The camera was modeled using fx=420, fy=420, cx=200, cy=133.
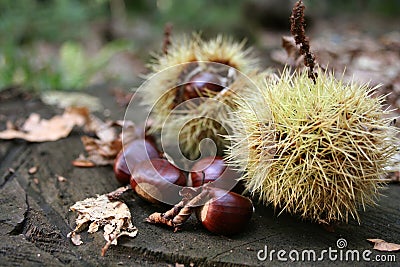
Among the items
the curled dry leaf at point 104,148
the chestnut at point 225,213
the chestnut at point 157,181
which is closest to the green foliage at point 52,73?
the curled dry leaf at point 104,148

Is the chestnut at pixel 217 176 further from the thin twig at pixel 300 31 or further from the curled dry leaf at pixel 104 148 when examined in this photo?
the curled dry leaf at pixel 104 148

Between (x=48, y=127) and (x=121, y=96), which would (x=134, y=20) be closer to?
(x=121, y=96)

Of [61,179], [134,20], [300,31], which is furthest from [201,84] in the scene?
[134,20]

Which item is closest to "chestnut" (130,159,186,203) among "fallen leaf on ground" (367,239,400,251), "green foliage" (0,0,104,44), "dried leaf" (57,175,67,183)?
"dried leaf" (57,175,67,183)

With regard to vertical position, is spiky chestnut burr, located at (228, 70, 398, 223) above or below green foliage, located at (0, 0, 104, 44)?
below

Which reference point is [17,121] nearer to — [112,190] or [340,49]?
[112,190]

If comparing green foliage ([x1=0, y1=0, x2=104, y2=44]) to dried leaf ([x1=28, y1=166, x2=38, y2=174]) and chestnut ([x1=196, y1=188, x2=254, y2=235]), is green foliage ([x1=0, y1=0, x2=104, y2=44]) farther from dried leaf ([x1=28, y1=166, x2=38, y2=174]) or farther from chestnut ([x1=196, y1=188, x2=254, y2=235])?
chestnut ([x1=196, y1=188, x2=254, y2=235])
